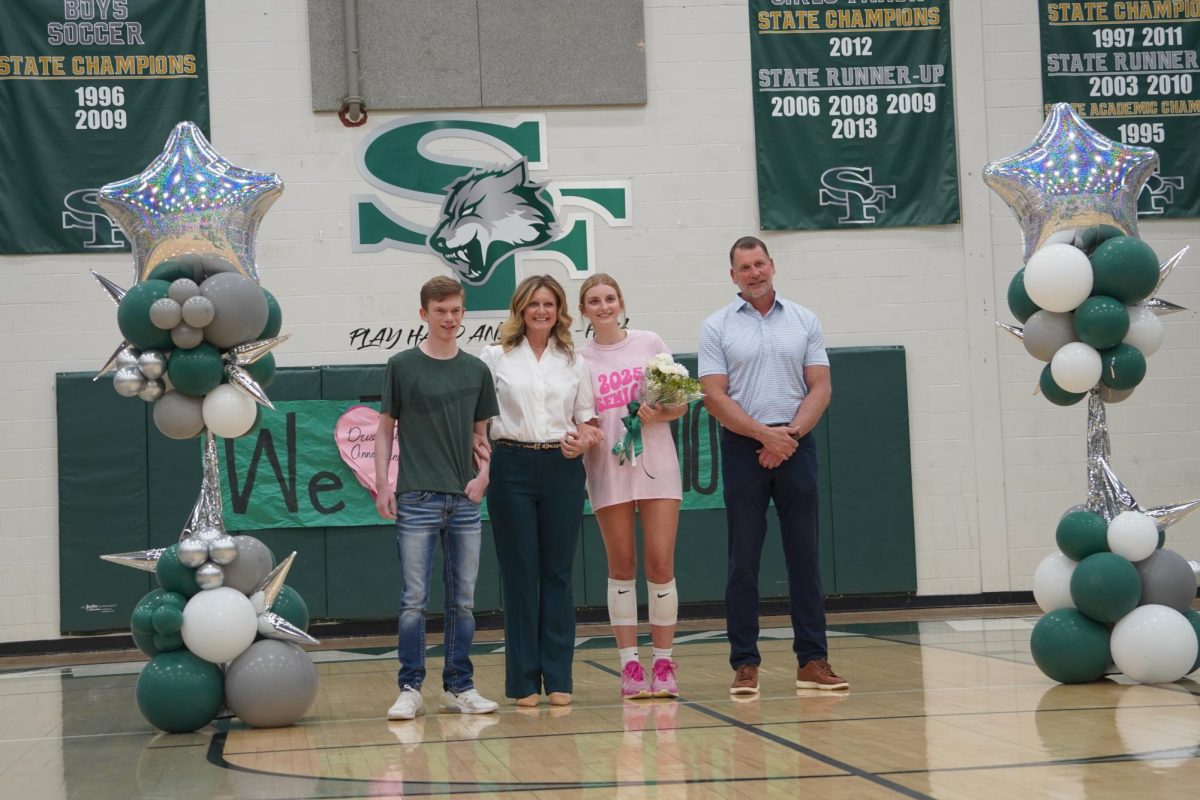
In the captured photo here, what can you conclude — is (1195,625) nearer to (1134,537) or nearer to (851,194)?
(1134,537)

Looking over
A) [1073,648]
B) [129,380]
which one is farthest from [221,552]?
[1073,648]

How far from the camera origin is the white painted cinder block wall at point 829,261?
966cm

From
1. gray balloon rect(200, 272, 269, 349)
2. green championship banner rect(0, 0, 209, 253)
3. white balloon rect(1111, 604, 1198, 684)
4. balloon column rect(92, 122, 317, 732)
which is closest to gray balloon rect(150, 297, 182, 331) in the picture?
balloon column rect(92, 122, 317, 732)

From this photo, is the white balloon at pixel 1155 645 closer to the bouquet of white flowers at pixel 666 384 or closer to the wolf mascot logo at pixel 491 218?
the bouquet of white flowers at pixel 666 384

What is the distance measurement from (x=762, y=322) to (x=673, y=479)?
729 millimetres

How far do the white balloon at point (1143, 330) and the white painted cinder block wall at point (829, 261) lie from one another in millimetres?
4590

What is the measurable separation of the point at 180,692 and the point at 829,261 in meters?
6.45

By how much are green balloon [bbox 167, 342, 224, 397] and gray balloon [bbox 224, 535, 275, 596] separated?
23.2 inches

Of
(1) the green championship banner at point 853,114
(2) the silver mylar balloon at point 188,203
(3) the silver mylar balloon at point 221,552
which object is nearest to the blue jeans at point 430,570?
(3) the silver mylar balloon at point 221,552

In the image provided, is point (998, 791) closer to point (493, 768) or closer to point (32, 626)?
point (493, 768)

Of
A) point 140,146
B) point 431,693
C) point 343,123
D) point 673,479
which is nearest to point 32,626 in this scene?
point 140,146

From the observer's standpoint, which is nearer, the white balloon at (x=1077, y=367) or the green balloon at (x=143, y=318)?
the green balloon at (x=143, y=318)

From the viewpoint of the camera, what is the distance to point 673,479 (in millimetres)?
5160

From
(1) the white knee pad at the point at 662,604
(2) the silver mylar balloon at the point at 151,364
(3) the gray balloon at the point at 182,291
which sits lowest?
(1) the white knee pad at the point at 662,604
